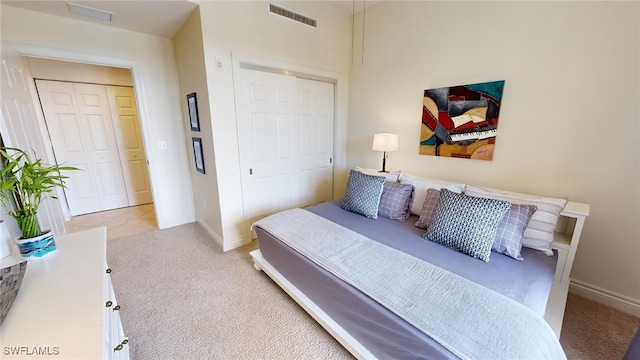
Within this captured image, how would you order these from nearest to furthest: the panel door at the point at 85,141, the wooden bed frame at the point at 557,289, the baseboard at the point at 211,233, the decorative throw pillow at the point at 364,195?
the wooden bed frame at the point at 557,289 < the decorative throw pillow at the point at 364,195 < the baseboard at the point at 211,233 < the panel door at the point at 85,141

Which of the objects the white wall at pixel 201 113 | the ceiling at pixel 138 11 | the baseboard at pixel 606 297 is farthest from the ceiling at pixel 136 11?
the baseboard at pixel 606 297

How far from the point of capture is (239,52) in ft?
7.98

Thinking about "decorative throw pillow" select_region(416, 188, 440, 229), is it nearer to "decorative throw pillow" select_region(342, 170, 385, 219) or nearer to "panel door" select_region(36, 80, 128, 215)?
"decorative throw pillow" select_region(342, 170, 385, 219)

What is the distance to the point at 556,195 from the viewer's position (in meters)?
1.97

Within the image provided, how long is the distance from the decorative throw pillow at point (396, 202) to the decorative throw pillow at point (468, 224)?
421 mm

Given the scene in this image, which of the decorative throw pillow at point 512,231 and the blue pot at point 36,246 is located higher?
the blue pot at point 36,246

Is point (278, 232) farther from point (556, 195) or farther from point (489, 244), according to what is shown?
point (556, 195)

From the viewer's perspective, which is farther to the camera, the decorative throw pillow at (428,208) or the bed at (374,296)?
the decorative throw pillow at (428,208)

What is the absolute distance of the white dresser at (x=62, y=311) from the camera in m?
0.71

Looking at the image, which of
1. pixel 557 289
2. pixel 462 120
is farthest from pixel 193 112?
pixel 557 289

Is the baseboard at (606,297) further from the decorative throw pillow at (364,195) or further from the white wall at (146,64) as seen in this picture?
the white wall at (146,64)

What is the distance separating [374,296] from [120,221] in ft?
13.2

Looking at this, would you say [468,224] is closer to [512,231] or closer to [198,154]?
[512,231]

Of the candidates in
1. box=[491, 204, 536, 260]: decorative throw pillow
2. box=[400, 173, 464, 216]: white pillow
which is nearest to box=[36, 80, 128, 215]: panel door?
box=[400, 173, 464, 216]: white pillow
